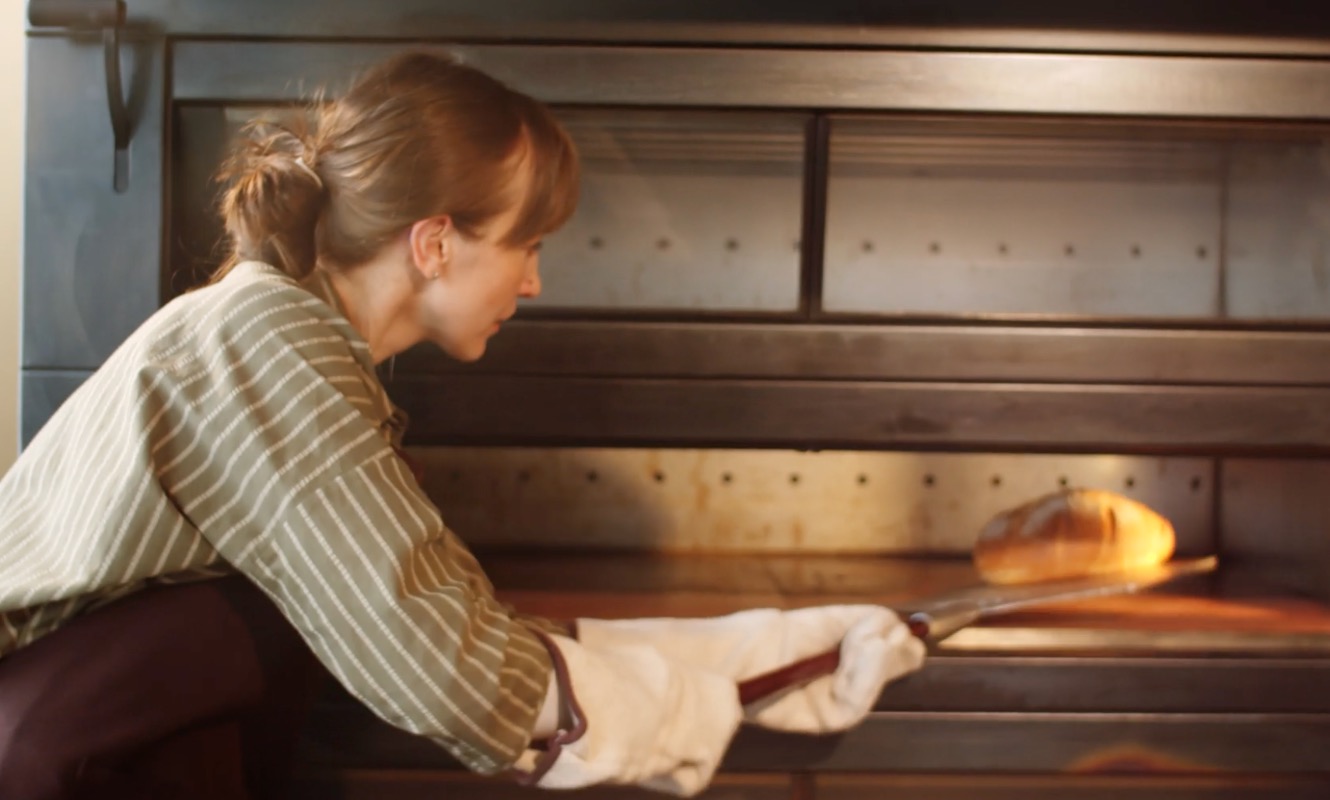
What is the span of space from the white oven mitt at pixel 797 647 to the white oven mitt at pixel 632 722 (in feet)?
0.38

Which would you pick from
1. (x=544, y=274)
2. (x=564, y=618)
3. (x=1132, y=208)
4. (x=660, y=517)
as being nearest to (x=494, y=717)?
(x=564, y=618)

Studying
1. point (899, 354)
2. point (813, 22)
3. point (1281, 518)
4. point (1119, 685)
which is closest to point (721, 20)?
point (813, 22)

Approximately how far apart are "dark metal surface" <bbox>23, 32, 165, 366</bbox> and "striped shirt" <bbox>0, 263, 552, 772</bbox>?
30 centimetres

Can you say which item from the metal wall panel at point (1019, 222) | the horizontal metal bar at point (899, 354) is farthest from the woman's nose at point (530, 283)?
the metal wall panel at point (1019, 222)

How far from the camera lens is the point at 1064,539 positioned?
1.19 m

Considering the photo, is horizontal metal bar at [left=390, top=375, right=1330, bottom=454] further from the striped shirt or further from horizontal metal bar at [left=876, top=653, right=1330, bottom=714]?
the striped shirt

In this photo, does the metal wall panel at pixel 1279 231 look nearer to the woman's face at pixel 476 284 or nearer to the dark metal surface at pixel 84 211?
the woman's face at pixel 476 284

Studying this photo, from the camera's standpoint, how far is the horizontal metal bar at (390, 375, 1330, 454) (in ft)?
3.57

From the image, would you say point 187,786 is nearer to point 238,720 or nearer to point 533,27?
point 238,720

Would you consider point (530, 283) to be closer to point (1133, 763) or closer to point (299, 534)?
point (299, 534)

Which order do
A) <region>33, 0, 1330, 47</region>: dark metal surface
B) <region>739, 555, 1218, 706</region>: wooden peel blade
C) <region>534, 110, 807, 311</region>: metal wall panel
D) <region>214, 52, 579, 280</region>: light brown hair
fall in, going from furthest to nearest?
<region>534, 110, 807, 311</region>: metal wall panel < <region>33, 0, 1330, 47</region>: dark metal surface < <region>739, 555, 1218, 706</region>: wooden peel blade < <region>214, 52, 579, 280</region>: light brown hair

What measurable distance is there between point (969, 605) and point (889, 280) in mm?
378

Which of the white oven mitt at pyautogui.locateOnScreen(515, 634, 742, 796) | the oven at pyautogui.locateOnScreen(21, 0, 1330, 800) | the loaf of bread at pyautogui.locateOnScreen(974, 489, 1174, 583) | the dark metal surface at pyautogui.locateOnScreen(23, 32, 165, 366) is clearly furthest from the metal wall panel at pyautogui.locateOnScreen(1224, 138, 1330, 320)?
the dark metal surface at pyautogui.locateOnScreen(23, 32, 165, 366)

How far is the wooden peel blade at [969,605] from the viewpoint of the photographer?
3.11 feet
